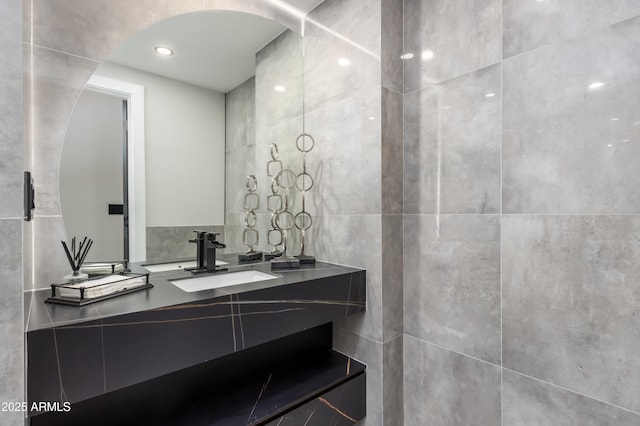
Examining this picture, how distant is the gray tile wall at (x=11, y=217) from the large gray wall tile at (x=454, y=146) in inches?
55.5

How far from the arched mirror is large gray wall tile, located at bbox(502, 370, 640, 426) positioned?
140 cm

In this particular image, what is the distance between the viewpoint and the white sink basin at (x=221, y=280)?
130 cm

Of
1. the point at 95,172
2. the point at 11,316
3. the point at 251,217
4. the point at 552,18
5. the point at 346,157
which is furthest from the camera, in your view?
the point at 251,217

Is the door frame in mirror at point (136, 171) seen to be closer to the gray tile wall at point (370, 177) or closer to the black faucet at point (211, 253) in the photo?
the black faucet at point (211, 253)

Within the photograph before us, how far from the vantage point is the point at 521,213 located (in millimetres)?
1173

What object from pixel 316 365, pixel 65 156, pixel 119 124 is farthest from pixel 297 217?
pixel 65 156

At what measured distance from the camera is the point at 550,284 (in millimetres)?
1107

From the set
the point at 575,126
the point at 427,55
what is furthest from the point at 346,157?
the point at 575,126

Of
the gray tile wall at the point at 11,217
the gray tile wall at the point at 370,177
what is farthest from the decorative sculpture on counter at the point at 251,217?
the gray tile wall at the point at 11,217

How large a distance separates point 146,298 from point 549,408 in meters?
1.48

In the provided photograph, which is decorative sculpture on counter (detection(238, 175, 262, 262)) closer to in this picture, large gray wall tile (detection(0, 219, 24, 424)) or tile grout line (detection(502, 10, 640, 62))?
large gray wall tile (detection(0, 219, 24, 424))

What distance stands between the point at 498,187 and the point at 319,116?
3.30 feet

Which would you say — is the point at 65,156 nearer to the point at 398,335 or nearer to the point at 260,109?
the point at 260,109

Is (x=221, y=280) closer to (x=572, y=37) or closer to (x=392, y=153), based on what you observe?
(x=392, y=153)
